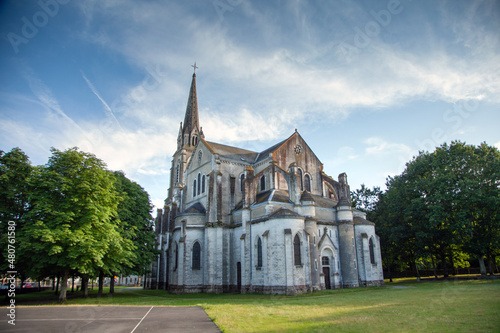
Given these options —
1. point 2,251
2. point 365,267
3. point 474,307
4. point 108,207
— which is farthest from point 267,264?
point 2,251

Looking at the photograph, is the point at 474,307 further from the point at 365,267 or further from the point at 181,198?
the point at 181,198

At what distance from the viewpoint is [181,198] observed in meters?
44.7

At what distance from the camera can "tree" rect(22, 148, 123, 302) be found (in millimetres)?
22453

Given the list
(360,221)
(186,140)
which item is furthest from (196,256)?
(186,140)

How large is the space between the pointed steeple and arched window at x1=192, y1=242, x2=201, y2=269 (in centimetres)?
2645

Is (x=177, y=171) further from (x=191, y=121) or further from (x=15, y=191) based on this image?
(x=15, y=191)

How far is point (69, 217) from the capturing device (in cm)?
2291

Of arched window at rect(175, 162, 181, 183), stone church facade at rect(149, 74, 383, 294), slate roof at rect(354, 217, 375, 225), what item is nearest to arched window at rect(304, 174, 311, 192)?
stone church facade at rect(149, 74, 383, 294)

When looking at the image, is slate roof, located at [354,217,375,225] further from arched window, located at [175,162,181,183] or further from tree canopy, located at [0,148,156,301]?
arched window, located at [175,162,181,183]

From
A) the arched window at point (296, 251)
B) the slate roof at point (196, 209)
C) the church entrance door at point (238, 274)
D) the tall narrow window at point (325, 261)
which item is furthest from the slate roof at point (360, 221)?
the slate roof at point (196, 209)

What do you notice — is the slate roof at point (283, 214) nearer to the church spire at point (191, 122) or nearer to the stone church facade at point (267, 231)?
the stone church facade at point (267, 231)

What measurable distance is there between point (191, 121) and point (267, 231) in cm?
3478

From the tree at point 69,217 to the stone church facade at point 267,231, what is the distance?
1108cm

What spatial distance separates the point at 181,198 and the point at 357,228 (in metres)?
24.4
